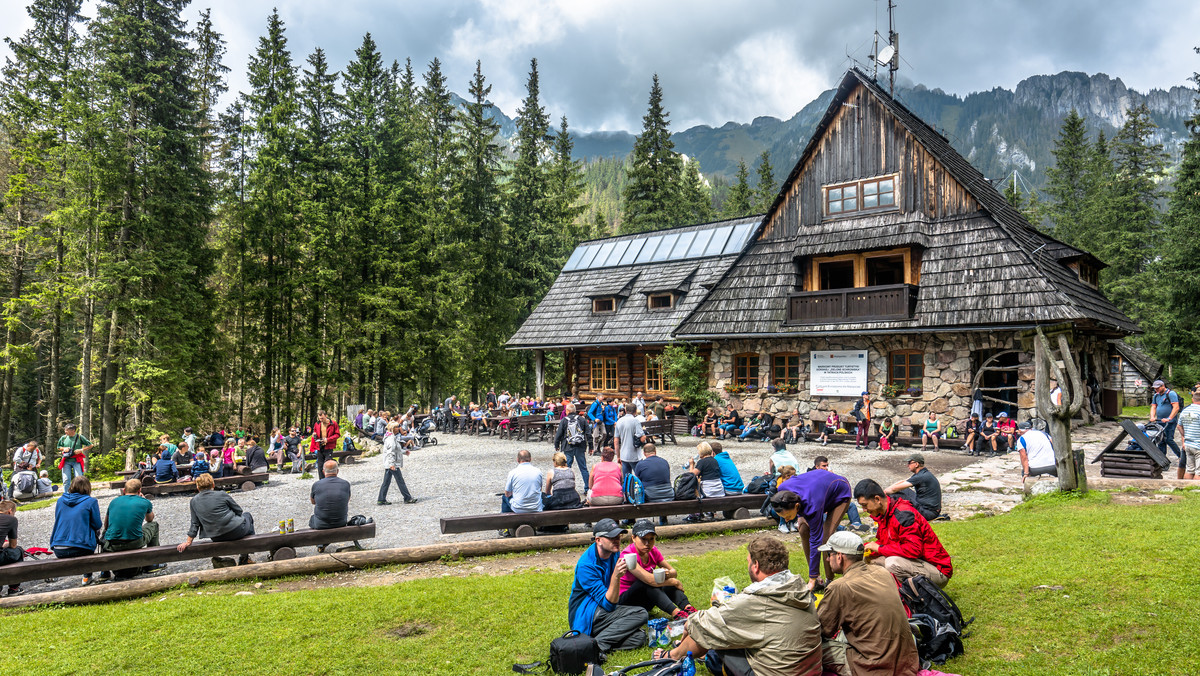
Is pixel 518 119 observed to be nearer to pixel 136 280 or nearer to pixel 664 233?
pixel 664 233

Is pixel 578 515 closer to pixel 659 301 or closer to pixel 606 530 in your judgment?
pixel 606 530

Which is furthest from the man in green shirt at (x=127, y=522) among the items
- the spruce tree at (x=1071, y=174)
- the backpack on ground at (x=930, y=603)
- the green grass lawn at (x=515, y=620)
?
the spruce tree at (x=1071, y=174)

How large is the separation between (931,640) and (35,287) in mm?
29846

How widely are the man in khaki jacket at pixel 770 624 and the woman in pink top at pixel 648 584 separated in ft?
4.58

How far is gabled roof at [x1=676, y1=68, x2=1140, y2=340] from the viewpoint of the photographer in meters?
17.5

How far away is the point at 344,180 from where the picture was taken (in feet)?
103

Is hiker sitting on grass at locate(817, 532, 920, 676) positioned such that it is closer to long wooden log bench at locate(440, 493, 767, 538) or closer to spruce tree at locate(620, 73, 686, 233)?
long wooden log bench at locate(440, 493, 767, 538)

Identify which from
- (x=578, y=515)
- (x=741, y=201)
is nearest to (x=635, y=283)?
(x=578, y=515)

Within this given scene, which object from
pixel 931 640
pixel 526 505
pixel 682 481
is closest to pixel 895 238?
pixel 682 481

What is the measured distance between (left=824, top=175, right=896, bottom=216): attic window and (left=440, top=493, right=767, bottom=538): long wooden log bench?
47.6ft

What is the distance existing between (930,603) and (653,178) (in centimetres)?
4167

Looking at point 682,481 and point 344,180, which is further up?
point 344,180

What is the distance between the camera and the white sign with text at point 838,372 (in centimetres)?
2031

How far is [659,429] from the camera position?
20.7 meters
